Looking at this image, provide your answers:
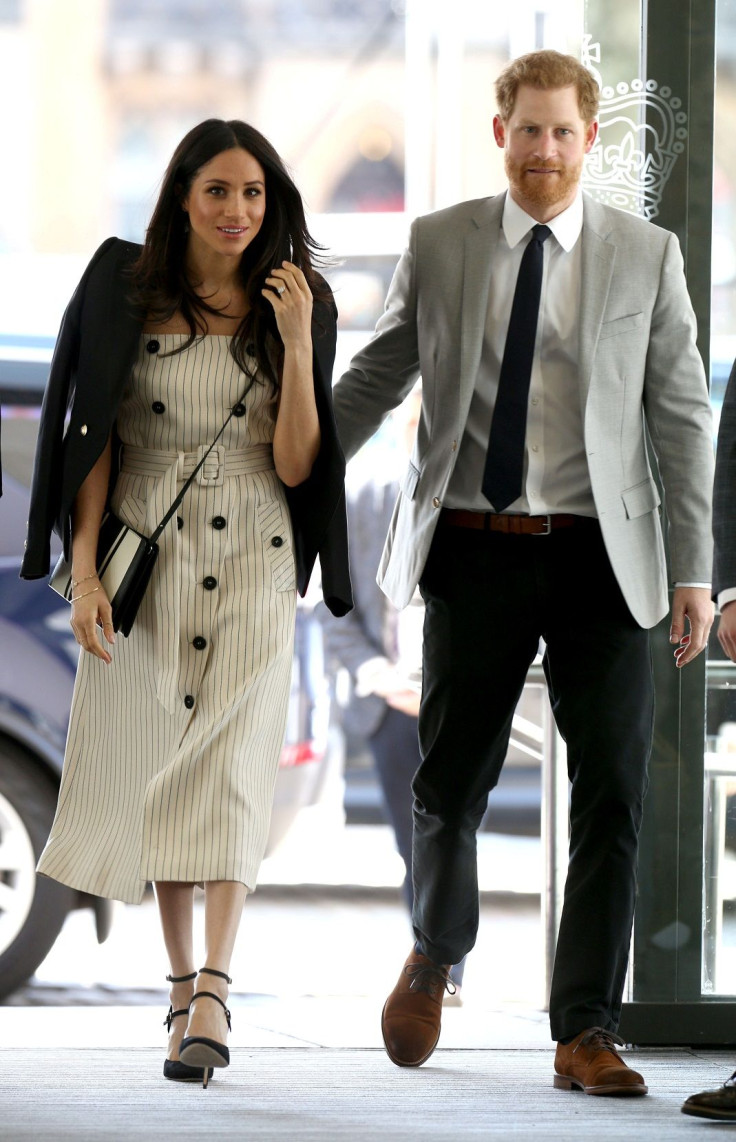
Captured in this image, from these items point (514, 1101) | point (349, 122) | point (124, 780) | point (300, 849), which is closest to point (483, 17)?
point (349, 122)

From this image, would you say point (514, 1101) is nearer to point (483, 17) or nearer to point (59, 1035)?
point (59, 1035)

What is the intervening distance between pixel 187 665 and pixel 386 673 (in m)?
1.50

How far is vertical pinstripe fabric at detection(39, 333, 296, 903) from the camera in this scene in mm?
2607

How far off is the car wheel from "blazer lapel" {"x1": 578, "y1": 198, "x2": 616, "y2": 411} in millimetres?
1747

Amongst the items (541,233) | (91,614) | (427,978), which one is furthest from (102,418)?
(427,978)

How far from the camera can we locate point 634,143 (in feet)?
10.3

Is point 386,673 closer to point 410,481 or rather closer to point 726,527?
point 410,481

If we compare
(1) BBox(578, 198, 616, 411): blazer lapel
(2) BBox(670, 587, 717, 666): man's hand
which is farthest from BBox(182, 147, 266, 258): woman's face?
(2) BBox(670, 587, 717, 666): man's hand

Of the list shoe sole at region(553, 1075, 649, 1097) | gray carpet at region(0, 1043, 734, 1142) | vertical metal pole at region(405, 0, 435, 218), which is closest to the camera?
gray carpet at region(0, 1043, 734, 1142)

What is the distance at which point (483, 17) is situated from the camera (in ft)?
16.4

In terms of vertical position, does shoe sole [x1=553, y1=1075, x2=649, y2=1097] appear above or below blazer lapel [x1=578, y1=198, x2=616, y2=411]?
below

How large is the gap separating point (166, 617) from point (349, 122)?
3.97 m

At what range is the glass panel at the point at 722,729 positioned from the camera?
3.16 meters

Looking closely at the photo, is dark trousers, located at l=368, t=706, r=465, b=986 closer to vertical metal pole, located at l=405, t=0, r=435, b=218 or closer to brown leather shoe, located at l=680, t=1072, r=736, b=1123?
vertical metal pole, located at l=405, t=0, r=435, b=218
